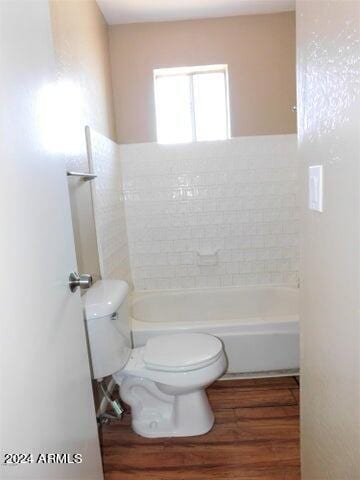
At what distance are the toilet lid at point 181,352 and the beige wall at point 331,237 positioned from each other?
2.41 ft

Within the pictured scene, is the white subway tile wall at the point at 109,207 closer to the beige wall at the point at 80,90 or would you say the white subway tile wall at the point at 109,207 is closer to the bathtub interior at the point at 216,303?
the beige wall at the point at 80,90

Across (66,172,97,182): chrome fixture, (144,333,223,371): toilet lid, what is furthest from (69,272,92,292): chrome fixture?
(144,333,223,371): toilet lid

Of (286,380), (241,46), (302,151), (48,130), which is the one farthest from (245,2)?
(286,380)

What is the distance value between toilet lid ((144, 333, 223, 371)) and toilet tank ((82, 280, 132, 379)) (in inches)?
6.7

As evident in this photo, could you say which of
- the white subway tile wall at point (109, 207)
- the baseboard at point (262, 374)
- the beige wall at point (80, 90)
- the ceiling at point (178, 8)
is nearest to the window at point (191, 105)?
the ceiling at point (178, 8)

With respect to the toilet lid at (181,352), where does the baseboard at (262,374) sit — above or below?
below

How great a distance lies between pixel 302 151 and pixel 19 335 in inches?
35.9

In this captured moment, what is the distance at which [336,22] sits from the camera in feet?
2.40

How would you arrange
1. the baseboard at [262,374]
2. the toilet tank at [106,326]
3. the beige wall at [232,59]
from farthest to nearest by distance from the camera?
the beige wall at [232,59] → the baseboard at [262,374] → the toilet tank at [106,326]

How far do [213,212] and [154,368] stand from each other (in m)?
1.58

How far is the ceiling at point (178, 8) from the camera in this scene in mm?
2467

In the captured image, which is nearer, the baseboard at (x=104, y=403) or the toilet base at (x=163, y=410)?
the toilet base at (x=163, y=410)

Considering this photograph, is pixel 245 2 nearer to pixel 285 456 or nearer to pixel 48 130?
pixel 48 130

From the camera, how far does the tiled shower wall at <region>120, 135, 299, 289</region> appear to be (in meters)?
2.91
